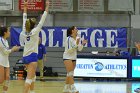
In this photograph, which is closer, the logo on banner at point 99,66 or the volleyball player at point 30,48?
the volleyball player at point 30,48

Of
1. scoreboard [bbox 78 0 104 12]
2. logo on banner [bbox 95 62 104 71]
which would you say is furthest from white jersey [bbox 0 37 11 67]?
scoreboard [bbox 78 0 104 12]

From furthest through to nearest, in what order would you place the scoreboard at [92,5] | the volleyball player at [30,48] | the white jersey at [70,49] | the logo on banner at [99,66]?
the scoreboard at [92,5] < the logo on banner at [99,66] < the white jersey at [70,49] < the volleyball player at [30,48]

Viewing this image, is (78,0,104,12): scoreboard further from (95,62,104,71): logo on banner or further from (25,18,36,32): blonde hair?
(25,18,36,32): blonde hair

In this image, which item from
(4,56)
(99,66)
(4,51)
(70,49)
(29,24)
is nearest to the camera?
(29,24)

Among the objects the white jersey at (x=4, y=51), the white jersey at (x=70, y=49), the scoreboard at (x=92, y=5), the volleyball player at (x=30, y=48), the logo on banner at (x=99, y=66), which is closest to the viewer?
the volleyball player at (x=30, y=48)

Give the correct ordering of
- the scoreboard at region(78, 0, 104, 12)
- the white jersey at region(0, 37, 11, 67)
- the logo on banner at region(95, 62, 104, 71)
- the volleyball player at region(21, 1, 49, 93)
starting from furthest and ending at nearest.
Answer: the scoreboard at region(78, 0, 104, 12), the logo on banner at region(95, 62, 104, 71), the white jersey at region(0, 37, 11, 67), the volleyball player at region(21, 1, 49, 93)

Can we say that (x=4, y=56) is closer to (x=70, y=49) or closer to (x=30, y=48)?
(x=30, y=48)

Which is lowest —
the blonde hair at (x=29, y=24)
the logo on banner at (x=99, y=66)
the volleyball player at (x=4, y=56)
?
the logo on banner at (x=99, y=66)

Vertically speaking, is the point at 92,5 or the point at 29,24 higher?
the point at 92,5

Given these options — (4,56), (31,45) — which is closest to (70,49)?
(4,56)

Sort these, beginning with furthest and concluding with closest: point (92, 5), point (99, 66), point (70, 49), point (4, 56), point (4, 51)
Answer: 1. point (92, 5)
2. point (99, 66)
3. point (70, 49)
4. point (4, 56)
5. point (4, 51)

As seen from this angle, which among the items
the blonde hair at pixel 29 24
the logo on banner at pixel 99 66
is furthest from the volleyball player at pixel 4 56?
the logo on banner at pixel 99 66

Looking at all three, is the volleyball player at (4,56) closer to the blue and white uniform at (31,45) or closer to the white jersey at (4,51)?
the white jersey at (4,51)

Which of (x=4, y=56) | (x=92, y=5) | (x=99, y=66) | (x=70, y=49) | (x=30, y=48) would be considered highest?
(x=92, y=5)
